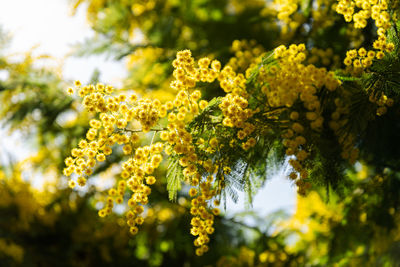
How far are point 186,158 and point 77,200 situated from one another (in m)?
3.75

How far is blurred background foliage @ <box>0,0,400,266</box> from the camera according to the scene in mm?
2764

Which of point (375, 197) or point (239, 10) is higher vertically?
point (239, 10)

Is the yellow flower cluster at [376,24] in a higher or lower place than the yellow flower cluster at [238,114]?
higher

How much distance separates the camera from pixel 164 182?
2.91m

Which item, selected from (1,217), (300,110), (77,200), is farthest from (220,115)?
(1,217)

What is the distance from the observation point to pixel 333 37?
292 centimetres

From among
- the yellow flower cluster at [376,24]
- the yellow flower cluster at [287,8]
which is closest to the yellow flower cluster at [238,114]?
the yellow flower cluster at [376,24]

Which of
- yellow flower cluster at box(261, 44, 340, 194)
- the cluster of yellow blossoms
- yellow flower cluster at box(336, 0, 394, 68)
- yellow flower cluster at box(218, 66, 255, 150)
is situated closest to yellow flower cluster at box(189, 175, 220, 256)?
the cluster of yellow blossoms

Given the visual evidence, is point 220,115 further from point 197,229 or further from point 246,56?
point 246,56

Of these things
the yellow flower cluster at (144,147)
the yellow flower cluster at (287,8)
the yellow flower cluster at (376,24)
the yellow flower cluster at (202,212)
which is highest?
the yellow flower cluster at (287,8)

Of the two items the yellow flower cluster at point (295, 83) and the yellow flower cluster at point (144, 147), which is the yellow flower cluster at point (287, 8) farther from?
the yellow flower cluster at point (144, 147)

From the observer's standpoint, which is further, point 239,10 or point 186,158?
point 239,10

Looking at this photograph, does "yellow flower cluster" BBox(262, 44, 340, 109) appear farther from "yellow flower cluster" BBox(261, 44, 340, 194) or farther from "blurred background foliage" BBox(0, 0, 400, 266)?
"blurred background foliage" BBox(0, 0, 400, 266)

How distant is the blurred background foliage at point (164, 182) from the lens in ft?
9.07
